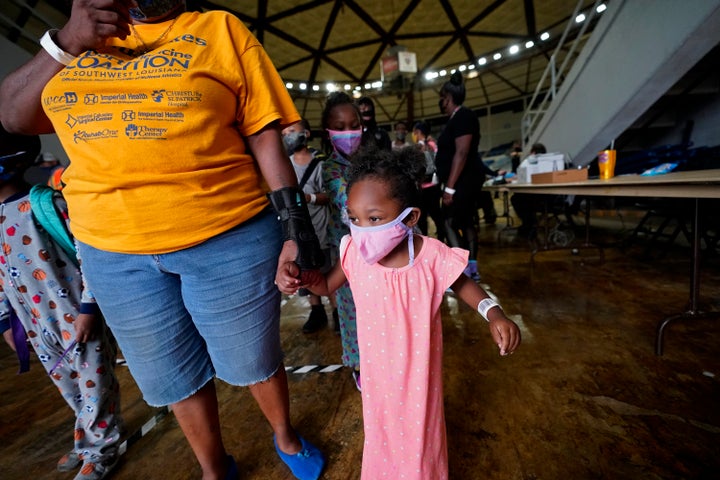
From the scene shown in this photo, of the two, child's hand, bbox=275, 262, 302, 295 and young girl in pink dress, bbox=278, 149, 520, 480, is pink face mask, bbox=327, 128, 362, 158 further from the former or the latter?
child's hand, bbox=275, 262, 302, 295

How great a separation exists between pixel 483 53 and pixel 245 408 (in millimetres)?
14085

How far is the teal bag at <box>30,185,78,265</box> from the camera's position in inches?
46.1

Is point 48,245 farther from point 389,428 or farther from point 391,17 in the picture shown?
point 391,17

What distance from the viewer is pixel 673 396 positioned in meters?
1.38

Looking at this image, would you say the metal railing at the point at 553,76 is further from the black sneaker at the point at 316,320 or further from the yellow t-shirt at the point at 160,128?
the yellow t-shirt at the point at 160,128

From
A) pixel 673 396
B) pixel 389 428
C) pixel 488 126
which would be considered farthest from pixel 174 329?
pixel 488 126

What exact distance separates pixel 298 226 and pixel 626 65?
173 inches

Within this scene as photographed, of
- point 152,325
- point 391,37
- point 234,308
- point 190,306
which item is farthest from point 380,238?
point 391,37

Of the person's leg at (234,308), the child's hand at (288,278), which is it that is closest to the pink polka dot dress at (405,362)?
the child's hand at (288,278)

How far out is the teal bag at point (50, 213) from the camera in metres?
1.17

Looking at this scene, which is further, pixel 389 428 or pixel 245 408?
pixel 245 408

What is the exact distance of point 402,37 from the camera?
10648 mm

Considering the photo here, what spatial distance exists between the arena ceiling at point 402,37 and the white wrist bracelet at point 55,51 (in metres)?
7.34

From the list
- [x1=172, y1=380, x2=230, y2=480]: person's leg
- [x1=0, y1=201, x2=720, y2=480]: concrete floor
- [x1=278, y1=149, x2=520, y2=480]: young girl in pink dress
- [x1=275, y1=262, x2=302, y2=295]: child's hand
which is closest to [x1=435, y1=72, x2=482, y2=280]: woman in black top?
[x1=0, y1=201, x2=720, y2=480]: concrete floor
